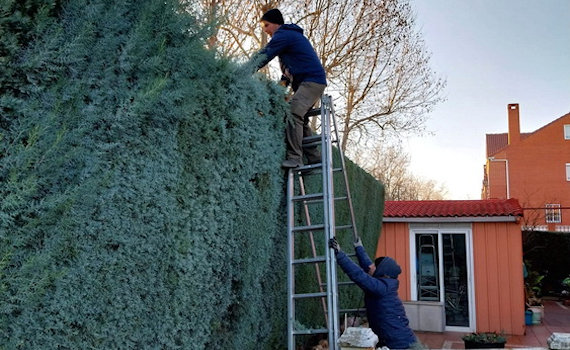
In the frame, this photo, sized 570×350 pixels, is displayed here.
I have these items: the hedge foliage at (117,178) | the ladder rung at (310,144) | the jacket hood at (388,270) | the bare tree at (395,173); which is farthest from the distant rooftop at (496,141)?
the hedge foliage at (117,178)

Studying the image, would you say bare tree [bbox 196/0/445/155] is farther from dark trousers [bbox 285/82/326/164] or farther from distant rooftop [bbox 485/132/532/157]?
distant rooftop [bbox 485/132/532/157]

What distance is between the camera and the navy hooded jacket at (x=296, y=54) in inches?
177

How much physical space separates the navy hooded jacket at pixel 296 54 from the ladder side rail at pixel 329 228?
0.30 metres

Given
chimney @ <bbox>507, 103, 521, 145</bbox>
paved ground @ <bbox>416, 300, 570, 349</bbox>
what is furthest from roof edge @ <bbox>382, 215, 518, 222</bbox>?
chimney @ <bbox>507, 103, 521, 145</bbox>

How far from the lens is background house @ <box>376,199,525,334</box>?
11359 mm

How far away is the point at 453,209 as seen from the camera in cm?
1197

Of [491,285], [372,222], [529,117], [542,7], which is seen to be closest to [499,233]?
[491,285]

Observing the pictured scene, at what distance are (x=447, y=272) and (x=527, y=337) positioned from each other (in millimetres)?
2106

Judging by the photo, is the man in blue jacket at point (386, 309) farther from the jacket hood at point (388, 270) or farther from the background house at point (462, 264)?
the background house at point (462, 264)

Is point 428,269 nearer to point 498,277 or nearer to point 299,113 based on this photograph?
point 498,277

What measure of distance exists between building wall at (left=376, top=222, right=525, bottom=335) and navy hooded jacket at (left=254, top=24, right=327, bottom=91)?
839cm

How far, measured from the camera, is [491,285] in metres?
11.5

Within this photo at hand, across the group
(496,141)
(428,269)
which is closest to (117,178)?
(428,269)

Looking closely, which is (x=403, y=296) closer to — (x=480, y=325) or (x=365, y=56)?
(x=480, y=325)
